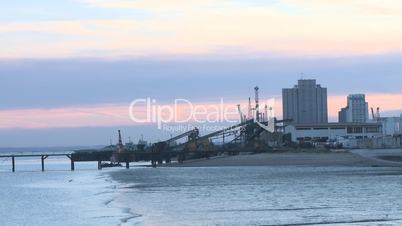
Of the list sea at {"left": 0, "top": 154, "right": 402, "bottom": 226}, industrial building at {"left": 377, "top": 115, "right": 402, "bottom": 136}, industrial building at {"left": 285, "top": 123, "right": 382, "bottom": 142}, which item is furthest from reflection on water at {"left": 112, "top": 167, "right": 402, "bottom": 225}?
industrial building at {"left": 285, "top": 123, "right": 382, "bottom": 142}

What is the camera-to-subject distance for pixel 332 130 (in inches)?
7397

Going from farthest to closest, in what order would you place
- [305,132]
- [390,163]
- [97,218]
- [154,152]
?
1. [305,132]
2. [154,152]
3. [390,163]
4. [97,218]

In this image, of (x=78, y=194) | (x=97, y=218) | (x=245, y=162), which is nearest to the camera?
(x=97, y=218)

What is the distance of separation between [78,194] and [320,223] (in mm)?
26476

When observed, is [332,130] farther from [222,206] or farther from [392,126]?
[222,206]

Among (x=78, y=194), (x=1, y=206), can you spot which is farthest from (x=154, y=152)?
(x=1, y=206)

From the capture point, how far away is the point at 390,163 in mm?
83125

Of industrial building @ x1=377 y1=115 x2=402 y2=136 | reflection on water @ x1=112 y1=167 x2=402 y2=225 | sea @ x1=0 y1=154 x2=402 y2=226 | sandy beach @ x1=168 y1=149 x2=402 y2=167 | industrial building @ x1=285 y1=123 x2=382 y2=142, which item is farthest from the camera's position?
industrial building @ x1=285 y1=123 x2=382 y2=142

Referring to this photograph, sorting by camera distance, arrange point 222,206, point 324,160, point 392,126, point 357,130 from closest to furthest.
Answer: point 222,206 < point 324,160 < point 392,126 < point 357,130

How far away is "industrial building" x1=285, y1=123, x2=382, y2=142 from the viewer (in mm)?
184625

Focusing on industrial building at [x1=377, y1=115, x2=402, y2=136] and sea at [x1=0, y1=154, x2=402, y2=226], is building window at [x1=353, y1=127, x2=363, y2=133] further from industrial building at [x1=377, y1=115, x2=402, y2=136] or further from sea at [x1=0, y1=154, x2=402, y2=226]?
sea at [x1=0, y1=154, x2=402, y2=226]

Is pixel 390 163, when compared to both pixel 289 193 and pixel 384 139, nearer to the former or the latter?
pixel 289 193

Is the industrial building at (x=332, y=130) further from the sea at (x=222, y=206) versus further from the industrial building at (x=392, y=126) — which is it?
the sea at (x=222, y=206)

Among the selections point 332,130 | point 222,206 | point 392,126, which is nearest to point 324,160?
point 392,126
